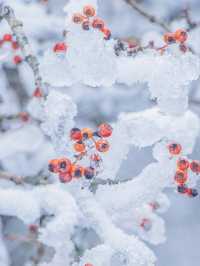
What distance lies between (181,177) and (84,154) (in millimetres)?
357

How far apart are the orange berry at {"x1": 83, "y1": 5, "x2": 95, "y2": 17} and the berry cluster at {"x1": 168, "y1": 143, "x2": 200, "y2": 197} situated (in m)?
0.56

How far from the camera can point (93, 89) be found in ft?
14.2

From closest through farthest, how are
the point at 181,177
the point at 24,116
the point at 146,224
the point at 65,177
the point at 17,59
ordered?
1. the point at 65,177
2. the point at 181,177
3. the point at 146,224
4. the point at 17,59
5. the point at 24,116

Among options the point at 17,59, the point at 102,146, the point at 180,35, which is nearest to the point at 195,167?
the point at 102,146

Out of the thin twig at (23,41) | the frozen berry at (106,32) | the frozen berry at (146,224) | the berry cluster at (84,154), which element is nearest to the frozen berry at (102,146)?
the berry cluster at (84,154)

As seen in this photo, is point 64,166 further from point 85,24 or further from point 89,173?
point 85,24

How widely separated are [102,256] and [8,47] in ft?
5.51

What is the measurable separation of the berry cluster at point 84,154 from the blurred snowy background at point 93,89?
0.64 m

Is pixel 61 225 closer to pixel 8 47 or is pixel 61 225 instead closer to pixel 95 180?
pixel 95 180

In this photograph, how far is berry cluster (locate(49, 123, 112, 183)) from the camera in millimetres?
1709

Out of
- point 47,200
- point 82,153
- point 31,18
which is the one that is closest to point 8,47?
point 31,18

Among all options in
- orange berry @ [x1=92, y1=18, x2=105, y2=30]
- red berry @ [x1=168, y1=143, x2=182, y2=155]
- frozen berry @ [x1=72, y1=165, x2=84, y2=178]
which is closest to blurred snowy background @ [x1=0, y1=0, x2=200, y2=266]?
orange berry @ [x1=92, y1=18, x2=105, y2=30]

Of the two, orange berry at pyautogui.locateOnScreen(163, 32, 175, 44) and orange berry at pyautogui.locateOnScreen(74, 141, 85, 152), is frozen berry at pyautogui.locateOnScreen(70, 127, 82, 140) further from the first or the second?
orange berry at pyautogui.locateOnScreen(163, 32, 175, 44)

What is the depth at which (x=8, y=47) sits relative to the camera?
10.3 ft
